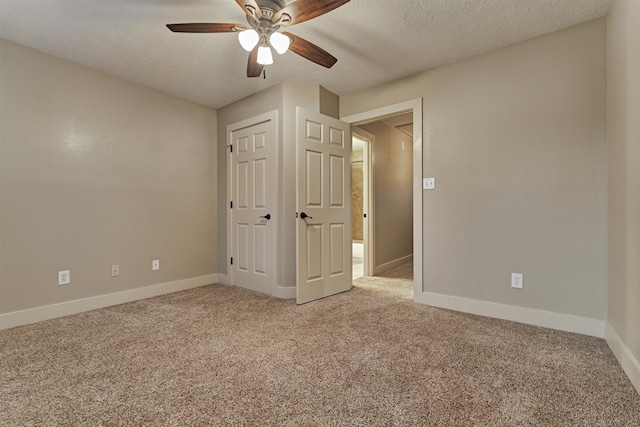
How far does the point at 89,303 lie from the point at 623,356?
13.3 feet

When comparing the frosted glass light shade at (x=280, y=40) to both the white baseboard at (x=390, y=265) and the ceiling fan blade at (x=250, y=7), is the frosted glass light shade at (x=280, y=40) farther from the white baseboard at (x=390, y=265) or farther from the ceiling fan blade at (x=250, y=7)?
the white baseboard at (x=390, y=265)

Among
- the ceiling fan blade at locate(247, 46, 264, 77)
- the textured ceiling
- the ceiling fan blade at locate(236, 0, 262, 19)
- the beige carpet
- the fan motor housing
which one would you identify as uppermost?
the textured ceiling

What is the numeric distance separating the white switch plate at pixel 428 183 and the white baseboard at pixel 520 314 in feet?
3.37

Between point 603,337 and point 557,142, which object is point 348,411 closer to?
point 603,337

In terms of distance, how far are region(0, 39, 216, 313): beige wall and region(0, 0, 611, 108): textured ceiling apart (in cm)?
30

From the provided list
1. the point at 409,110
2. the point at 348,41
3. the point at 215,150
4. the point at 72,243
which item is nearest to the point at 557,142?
the point at 409,110

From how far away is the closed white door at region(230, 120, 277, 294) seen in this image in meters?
3.35

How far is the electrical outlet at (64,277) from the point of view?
105 inches

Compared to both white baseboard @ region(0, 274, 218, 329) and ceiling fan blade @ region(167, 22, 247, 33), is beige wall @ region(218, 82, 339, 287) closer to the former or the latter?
white baseboard @ region(0, 274, 218, 329)

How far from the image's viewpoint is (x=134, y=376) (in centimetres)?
164

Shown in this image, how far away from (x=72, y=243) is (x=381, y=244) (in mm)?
3693

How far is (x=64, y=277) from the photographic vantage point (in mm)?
2689

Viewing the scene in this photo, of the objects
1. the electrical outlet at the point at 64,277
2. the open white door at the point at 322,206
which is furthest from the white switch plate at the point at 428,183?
the electrical outlet at the point at 64,277

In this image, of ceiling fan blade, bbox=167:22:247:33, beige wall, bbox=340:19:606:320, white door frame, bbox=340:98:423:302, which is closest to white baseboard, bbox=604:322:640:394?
beige wall, bbox=340:19:606:320
